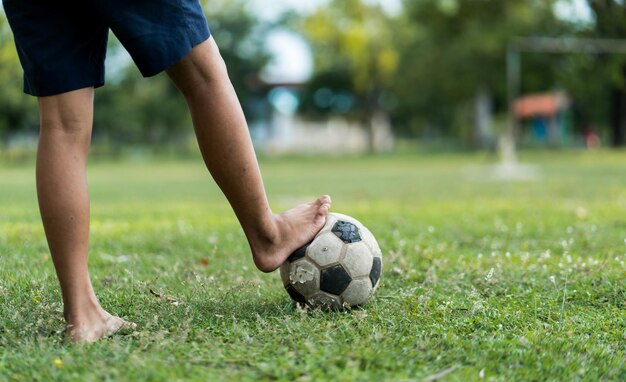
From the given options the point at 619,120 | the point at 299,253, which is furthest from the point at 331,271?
the point at 619,120

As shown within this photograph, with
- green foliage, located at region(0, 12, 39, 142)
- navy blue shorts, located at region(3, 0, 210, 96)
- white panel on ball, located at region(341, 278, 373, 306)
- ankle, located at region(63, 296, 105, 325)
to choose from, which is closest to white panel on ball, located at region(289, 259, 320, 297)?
white panel on ball, located at region(341, 278, 373, 306)

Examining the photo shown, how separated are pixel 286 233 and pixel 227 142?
0.49 m

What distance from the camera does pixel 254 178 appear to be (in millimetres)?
2764

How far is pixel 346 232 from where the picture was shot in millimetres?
3148

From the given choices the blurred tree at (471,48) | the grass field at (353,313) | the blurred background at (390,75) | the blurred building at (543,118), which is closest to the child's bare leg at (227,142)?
the grass field at (353,313)

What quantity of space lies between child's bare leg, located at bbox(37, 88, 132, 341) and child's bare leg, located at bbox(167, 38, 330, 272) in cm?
38

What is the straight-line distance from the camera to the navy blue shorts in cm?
242

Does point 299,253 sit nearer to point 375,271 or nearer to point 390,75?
point 375,271

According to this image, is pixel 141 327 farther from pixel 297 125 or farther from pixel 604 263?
pixel 297 125

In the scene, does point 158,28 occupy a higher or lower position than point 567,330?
higher

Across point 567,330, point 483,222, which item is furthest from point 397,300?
point 483,222

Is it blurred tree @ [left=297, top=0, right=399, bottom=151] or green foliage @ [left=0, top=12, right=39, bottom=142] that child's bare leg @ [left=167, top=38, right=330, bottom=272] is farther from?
blurred tree @ [left=297, top=0, right=399, bottom=151]

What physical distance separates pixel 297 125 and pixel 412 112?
1118 centimetres

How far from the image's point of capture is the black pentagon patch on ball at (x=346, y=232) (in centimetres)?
313
